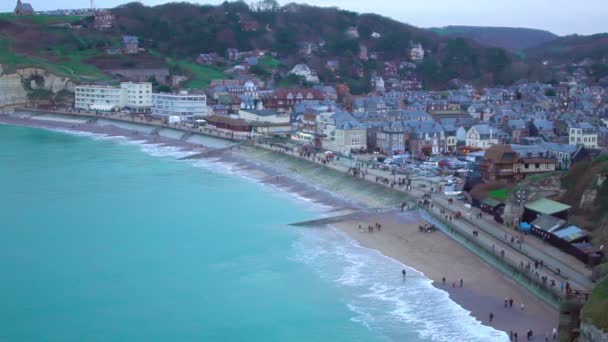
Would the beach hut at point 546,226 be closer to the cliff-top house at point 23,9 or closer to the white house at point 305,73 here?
the white house at point 305,73

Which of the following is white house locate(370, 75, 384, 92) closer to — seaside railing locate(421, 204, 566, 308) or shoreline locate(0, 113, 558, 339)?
shoreline locate(0, 113, 558, 339)

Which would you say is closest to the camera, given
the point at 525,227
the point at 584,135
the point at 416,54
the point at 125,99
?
the point at 525,227

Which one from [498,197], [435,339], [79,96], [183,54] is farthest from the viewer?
[183,54]

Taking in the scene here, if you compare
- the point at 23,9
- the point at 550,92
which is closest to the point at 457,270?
the point at 550,92

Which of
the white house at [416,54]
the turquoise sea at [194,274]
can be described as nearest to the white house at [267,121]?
the turquoise sea at [194,274]

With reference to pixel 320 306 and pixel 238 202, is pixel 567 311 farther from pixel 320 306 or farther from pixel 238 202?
pixel 238 202

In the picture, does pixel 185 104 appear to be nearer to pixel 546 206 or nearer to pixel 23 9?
pixel 546 206

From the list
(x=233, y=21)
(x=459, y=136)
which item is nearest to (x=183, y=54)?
(x=233, y=21)
